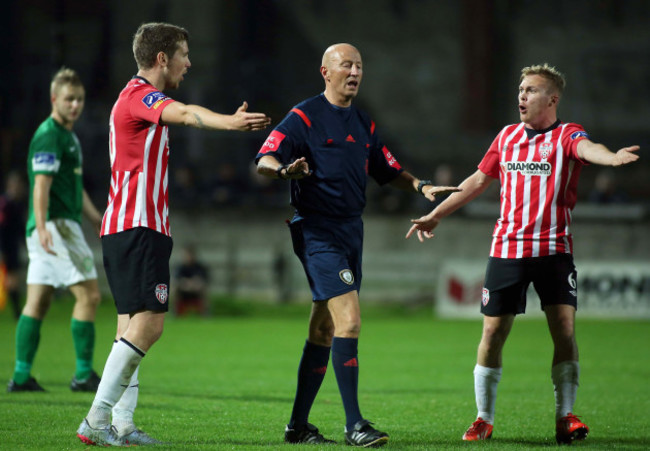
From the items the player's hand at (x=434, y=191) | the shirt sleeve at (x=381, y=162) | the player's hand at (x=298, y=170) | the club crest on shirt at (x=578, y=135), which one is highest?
the club crest on shirt at (x=578, y=135)

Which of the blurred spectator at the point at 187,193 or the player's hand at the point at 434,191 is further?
the blurred spectator at the point at 187,193

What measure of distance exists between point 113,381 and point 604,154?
3.03 m

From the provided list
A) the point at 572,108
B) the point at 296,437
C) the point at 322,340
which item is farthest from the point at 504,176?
the point at 572,108

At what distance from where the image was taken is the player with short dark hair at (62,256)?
7621 mm

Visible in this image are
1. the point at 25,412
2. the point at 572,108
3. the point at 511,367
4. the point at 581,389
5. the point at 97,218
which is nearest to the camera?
the point at 25,412

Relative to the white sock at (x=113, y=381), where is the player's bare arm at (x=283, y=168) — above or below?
above

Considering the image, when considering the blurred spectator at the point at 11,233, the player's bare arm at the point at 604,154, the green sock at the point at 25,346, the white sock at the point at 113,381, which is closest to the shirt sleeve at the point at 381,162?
the player's bare arm at the point at 604,154

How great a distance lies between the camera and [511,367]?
10.4 m

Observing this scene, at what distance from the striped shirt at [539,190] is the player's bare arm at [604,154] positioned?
14cm

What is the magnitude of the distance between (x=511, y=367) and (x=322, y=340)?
531 cm

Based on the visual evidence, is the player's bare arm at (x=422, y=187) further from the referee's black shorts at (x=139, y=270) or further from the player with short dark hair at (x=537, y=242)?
the referee's black shorts at (x=139, y=270)

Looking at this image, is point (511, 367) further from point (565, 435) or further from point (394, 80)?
point (394, 80)

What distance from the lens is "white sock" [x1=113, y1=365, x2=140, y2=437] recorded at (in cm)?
525

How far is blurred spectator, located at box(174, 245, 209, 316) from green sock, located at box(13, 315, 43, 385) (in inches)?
404
